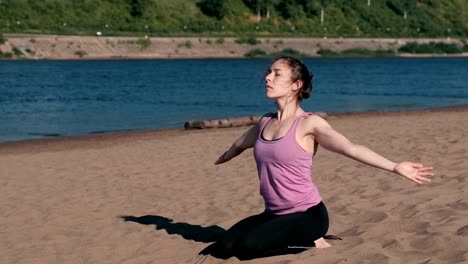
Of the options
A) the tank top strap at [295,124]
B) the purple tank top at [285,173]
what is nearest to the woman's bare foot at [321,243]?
the purple tank top at [285,173]

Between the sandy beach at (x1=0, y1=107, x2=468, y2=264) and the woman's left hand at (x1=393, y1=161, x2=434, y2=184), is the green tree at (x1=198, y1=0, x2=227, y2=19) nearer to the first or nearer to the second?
the sandy beach at (x1=0, y1=107, x2=468, y2=264)

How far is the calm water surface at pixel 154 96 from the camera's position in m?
29.2

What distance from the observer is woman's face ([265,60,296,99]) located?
23.1 feet

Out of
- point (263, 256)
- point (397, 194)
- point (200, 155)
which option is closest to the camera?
point (263, 256)

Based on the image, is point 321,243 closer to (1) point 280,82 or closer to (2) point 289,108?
(2) point 289,108

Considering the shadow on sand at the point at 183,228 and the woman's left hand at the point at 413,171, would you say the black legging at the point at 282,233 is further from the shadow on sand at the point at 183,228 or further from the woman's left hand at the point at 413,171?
the shadow on sand at the point at 183,228

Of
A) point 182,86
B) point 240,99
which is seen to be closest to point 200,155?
point 240,99

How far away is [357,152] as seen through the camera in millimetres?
6738

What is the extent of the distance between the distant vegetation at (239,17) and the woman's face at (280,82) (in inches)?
3085

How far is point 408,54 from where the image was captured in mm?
108312

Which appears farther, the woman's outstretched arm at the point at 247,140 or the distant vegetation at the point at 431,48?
the distant vegetation at the point at 431,48

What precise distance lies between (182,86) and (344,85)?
9365 millimetres

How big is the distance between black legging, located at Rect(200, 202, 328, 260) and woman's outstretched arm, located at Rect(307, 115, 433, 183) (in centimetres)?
66

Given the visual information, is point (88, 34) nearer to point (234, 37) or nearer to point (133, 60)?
point (133, 60)
